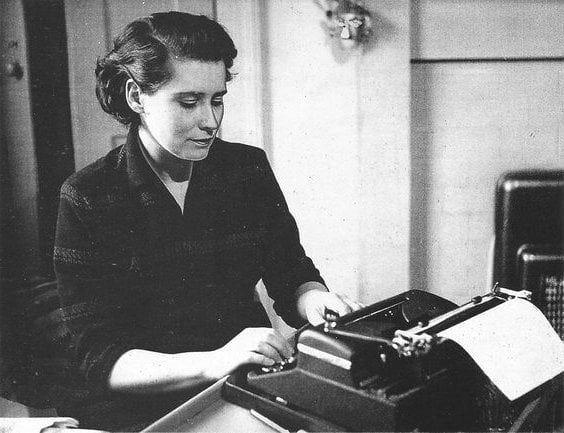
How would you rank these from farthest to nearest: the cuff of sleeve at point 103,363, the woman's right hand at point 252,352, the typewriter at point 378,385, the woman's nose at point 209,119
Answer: the woman's nose at point 209,119, the cuff of sleeve at point 103,363, the woman's right hand at point 252,352, the typewriter at point 378,385

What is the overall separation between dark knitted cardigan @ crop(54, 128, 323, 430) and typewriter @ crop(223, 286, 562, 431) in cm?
34

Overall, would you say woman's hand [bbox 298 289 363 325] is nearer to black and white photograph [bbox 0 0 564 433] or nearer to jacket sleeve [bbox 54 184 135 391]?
black and white photograph [bbox 0 0 564 433]

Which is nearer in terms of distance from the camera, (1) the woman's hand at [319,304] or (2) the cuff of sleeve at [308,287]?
(1) the woman's hand at [319,304]

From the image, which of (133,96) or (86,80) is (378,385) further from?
(86,80)

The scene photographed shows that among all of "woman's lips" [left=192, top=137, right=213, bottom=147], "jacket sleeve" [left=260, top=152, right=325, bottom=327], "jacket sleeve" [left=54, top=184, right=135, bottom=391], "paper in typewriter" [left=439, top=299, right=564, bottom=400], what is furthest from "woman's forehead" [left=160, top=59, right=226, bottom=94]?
"paper in typewriter" [left=439, top=299, right=564, bottom=400]

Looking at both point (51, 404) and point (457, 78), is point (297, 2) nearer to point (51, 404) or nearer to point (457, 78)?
point (457, 78)

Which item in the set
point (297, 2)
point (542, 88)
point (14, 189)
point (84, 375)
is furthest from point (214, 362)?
point (542, 88)

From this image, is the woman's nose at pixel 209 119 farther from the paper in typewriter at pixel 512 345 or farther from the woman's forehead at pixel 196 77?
the paper in typewriter at pixel 512 345

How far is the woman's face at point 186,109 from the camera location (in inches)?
53.6

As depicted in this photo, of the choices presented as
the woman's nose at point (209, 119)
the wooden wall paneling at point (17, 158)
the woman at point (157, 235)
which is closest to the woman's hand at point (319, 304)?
the woman at point (157, 235)

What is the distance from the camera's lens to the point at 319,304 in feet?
4.86

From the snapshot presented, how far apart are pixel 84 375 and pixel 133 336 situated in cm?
15

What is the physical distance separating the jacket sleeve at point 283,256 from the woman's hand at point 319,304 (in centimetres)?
4

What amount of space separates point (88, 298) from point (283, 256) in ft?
1.70
